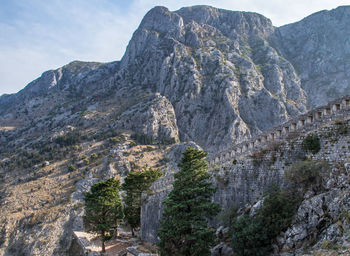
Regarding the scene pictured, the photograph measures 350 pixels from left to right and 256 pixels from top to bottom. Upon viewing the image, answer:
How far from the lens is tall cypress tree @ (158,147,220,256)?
1429 cm

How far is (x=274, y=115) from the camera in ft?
308

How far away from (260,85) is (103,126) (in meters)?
64.0

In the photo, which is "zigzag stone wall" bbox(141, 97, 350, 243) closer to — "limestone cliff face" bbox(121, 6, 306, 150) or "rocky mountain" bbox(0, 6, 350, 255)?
"rocky mountain" bbox(0, 6, 350, 255)

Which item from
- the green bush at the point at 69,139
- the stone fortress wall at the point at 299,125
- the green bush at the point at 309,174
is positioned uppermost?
the green bush at the point at 69,139

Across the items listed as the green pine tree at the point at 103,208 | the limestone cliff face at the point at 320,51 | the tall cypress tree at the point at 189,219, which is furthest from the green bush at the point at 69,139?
the limestone cliff face at the point at 320,51

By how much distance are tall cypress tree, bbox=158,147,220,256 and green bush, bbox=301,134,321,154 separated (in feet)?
19.3

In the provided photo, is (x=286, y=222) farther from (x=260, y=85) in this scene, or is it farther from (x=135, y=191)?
(x=260, y=85)

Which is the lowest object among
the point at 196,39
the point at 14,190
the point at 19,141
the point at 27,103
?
the point at 14,190

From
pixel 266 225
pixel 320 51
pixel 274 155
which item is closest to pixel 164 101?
pixel 320 51

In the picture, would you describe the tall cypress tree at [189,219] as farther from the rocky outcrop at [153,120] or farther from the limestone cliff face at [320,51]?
the limestone cliff face at [320,51]

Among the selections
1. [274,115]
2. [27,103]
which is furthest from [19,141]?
[274,115]

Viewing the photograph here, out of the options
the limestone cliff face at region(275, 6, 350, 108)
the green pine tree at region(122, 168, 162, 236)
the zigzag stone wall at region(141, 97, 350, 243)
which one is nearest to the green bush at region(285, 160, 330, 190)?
the zigzag stone wall at region(141, 97, 350, 243)

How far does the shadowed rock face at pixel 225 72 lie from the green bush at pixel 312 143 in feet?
237

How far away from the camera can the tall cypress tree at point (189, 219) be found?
14.3 m
